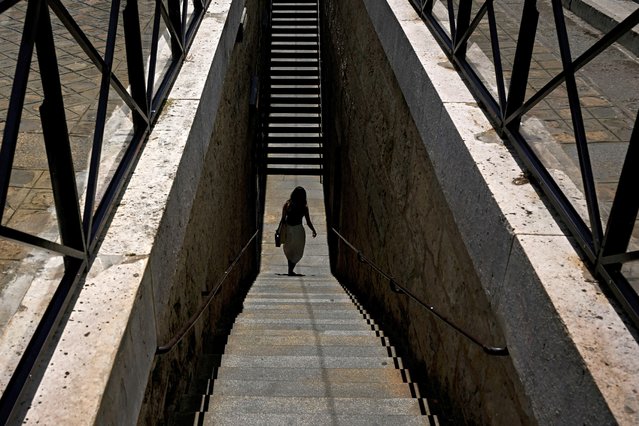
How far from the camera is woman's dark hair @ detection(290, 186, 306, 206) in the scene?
706 cm

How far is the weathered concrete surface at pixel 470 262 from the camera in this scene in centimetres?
208

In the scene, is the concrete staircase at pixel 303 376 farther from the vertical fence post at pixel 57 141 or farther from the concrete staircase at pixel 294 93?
the concrete staircase at pixel 294 93

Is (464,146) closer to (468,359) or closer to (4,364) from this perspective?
(468,359)

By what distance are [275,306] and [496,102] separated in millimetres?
3966

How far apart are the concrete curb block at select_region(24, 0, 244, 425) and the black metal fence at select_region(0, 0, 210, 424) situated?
0.07m

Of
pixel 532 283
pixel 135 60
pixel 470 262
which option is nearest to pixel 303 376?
pixel 470 262

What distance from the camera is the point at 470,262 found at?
125 inches

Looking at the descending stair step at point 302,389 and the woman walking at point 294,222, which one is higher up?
the descending stair step at point 302,389

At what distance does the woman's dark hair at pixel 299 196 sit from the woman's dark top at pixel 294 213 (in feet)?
0.17

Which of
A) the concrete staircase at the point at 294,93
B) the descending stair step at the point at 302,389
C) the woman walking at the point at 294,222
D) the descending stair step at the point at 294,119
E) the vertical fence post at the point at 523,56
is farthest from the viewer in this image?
the descending stair step at the point at 294,119

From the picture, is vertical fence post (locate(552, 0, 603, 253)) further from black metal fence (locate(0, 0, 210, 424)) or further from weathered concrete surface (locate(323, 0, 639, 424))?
black metal fence (locate(0, 0, 210, 424))

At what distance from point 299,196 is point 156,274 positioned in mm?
4517

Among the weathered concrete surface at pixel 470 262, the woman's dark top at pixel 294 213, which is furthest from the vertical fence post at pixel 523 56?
the woman's dark top at pixel 294 213

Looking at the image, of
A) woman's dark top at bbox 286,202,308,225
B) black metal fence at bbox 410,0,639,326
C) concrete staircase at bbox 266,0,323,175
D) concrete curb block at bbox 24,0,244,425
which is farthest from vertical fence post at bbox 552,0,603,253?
Result: concrete staircase at bbox 266,0,323,175
